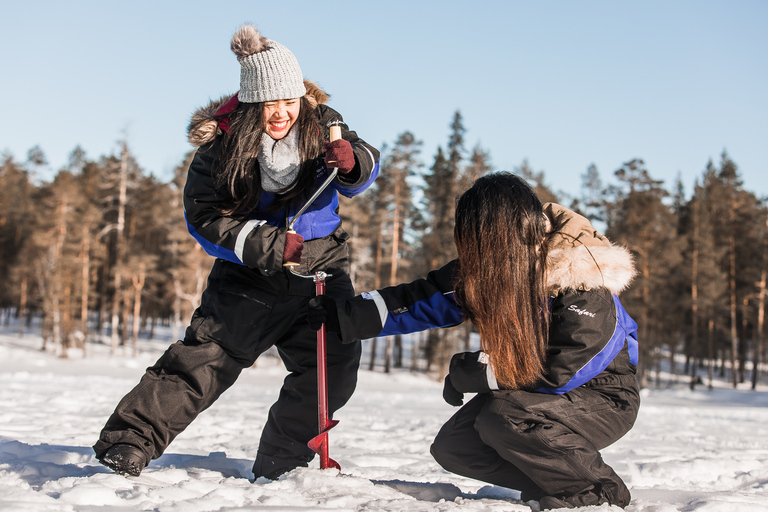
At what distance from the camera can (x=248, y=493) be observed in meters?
1.90

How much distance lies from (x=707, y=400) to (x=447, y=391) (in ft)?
75.3

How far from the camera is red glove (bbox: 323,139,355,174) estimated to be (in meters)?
2.47

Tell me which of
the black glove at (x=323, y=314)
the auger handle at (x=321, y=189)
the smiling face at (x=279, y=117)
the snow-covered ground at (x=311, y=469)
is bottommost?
the snow-covered ground at (x=311, y=469)

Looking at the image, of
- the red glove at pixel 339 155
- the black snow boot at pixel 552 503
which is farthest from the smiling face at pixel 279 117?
the black snow boot at pixel 552 503

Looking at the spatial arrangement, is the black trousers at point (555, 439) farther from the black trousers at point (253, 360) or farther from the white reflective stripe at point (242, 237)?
the white reflective stripe at point (242, 237)

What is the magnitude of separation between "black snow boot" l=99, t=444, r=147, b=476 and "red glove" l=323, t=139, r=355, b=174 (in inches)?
59.4

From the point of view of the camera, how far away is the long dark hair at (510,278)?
2.12m

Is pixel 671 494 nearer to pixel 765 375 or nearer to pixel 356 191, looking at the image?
pixel 356 191

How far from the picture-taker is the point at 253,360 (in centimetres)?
273

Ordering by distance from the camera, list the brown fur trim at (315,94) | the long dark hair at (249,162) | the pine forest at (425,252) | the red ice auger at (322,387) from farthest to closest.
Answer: the pine forest at (425,252), the brown fur trim at (315,94), the long dark hair at (249,162), the red ice auger at (322,387)

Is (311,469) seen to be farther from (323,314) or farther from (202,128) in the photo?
(202,128)

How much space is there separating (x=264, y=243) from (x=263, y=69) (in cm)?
91

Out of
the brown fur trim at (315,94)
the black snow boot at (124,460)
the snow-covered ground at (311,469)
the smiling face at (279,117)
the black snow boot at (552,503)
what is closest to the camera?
the snow-covered ground at (311,469)

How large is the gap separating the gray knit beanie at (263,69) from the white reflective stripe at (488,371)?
160 cm
